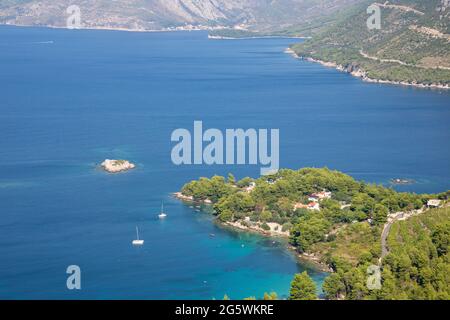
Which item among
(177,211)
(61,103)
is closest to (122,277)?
(177,211)

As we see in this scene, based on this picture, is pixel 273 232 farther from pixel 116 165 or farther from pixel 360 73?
pixel 360 73

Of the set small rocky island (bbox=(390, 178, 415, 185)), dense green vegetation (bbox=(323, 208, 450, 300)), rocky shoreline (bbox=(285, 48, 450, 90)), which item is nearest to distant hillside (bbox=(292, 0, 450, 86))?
rocky shoreline (bbox=(285, 48, 450, 90))

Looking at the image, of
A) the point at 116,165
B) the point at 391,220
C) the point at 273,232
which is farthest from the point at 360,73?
the point at 273,232

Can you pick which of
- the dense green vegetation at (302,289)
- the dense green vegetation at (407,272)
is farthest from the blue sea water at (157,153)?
the dense green vegetation at (407,272)

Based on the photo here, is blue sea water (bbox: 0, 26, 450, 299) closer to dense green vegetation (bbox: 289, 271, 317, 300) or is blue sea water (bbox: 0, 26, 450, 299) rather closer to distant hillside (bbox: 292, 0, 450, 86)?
dense green vegetation (bbox: 289, 271, 317, 300)

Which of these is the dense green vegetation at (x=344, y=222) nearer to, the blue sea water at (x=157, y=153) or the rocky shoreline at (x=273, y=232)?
the rocky shoreline at (x=273, y=232)

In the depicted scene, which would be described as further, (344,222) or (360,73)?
(360,73)
